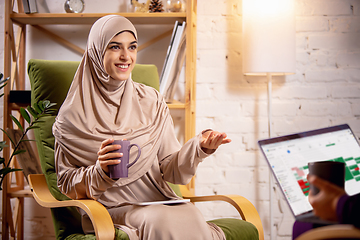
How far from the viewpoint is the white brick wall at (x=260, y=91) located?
217 centimetres

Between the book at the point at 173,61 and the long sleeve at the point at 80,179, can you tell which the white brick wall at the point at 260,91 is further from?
the long sleeve at the point at 80,179

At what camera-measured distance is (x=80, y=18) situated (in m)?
1.96

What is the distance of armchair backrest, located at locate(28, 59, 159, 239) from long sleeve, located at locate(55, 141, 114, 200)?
0.61 feet

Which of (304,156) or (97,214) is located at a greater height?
(304,156)

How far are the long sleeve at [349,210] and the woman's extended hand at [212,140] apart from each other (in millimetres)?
660

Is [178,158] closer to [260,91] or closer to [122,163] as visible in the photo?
[122,163]

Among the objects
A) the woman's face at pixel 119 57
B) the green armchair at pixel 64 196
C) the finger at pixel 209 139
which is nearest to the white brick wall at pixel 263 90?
the green armchair at pixel 64 196

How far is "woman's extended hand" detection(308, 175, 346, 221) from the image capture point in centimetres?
56

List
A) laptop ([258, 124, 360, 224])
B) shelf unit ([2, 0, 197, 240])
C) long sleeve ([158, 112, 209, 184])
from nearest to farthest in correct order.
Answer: laptop ([258, 124, 360, 224]) < long sleeve ([158, 112, 209, 184]) < shelf unit ([2, 0, 197, 240])

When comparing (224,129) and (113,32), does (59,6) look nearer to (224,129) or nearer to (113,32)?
(113,32)

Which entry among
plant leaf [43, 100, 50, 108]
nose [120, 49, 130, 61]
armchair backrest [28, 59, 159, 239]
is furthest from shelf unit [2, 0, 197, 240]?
nose [120, 49, 130, 61]

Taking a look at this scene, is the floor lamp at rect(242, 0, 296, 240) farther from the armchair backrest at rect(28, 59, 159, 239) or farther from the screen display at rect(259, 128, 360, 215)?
the screen display at rect(259, 128, 360, 215)

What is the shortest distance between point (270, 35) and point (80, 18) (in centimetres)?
104

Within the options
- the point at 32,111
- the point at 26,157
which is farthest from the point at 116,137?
the point at 26,157
